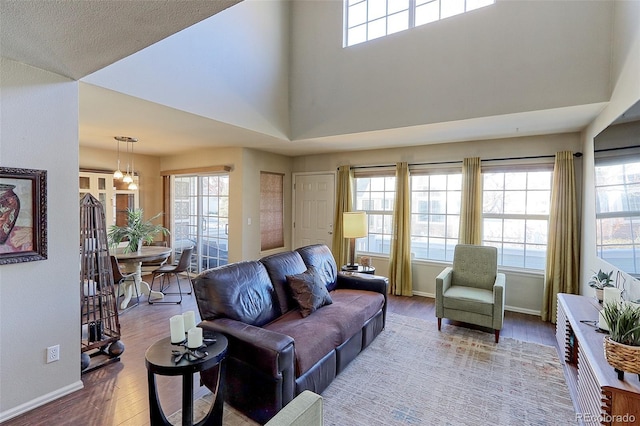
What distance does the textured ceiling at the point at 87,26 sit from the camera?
144 cm

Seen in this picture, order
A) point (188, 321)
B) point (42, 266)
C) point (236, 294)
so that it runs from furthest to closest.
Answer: point (236, 294) → point (42, 266) → point (188, 321)

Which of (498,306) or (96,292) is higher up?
(96,292)

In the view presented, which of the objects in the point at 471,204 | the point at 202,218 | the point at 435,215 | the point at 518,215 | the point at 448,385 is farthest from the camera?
the point at 202,218

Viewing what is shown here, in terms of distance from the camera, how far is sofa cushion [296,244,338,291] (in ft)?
11.2

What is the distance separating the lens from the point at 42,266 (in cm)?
225

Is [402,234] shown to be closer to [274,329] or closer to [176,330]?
[274,329]

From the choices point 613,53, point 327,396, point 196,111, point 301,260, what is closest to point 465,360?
point 327,396

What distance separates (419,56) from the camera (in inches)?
148

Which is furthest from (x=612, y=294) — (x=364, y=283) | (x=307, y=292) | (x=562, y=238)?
→ (x=307, y=292)

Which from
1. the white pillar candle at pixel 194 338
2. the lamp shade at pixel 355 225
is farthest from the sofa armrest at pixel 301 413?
the lamp shade at pixel 355 225

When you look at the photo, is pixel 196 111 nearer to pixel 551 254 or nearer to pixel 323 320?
pixel 323 320

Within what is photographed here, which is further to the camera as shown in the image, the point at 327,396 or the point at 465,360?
the point at 465,360

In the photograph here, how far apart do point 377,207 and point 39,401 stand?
4.67 meters

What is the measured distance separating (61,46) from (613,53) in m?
4.27
